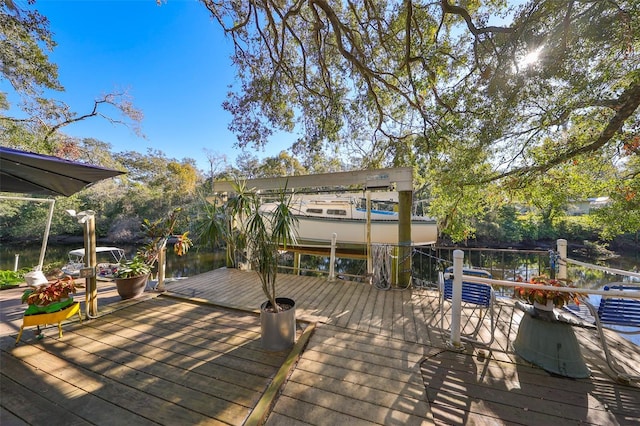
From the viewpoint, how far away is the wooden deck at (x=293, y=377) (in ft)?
5.24

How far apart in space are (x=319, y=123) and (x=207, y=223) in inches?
200

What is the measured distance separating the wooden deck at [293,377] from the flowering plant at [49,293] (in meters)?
0.45

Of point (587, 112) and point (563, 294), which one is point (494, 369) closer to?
point (563, 294)

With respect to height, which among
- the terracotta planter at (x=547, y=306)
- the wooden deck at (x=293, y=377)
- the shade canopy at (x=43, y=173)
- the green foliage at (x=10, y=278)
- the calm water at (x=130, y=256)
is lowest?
the calm water at (x=130, y=256)

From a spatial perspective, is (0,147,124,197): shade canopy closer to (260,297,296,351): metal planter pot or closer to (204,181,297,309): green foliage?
(204,181,297,309): green foliage

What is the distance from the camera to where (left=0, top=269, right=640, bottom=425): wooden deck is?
5.24ft

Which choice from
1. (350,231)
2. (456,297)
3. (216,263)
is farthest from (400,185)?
(216,263)

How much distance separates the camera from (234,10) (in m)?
5.11

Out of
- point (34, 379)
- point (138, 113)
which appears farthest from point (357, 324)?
point (138, 113)

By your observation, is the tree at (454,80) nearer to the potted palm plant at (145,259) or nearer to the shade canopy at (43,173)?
the potted palm plant at (145,259)

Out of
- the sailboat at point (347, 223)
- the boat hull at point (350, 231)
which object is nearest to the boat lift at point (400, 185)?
the sailboat at point (347, 223)

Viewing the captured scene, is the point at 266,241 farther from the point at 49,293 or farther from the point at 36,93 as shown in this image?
the point at 36,93

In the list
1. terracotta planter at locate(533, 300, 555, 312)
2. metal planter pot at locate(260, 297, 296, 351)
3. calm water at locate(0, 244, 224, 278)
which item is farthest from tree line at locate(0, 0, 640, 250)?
calm water at locate(0, 244, 224, 278)

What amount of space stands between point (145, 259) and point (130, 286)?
2.03 ft
